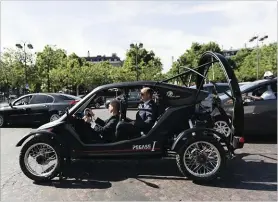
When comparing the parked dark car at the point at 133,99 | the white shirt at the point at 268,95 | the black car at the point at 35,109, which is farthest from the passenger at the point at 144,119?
the black car at the point at 35,109

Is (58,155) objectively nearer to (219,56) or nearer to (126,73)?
(219,56)

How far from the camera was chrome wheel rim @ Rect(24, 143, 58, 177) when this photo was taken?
5715 mm

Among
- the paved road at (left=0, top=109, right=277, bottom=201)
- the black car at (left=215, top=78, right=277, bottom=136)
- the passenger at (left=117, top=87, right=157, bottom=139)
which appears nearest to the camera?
the paved road at (left=0, top=109, right=277, bottom=201)

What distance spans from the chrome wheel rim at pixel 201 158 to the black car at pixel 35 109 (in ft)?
26.1

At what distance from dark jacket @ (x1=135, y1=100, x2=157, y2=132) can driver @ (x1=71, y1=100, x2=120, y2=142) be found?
15.4 inches

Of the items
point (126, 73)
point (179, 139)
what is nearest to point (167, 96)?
point (179, 139)

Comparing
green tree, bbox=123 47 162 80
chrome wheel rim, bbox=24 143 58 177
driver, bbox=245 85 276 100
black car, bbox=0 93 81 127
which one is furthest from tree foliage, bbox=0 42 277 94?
chrome wheel rim, bbox=24 143 58 177

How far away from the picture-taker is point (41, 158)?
5754 millimetres

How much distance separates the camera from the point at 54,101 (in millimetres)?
13406

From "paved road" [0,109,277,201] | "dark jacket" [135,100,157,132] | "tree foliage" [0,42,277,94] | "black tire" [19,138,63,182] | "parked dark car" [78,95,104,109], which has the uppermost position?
"tree foliage" [0,42,277,94]

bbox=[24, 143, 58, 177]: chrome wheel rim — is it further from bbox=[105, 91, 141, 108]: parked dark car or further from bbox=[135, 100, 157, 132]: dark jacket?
bbox=[135, 100, 157, 132]: dark jacket

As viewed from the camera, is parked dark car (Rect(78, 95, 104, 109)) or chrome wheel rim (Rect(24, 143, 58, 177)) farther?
parked dark car (Rect(78, 95, 104, 109))

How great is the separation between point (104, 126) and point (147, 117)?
→ 2.53 ft

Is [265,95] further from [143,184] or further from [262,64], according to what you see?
[262,64]
